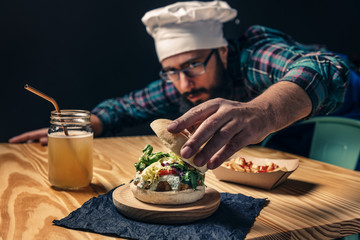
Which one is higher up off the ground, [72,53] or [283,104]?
[283,104]

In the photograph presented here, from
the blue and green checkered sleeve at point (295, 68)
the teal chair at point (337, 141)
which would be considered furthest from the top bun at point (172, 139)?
the teal chair at point (337, 141)

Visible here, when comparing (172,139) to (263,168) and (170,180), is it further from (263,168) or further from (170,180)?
(263,168)

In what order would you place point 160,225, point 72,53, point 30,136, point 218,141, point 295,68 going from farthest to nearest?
1. point 72,53
2. point 30,136
3. point 295,68
4. point 218,141
5. point 160,225

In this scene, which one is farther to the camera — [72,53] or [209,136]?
[72,53]

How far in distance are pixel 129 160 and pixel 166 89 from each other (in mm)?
1210

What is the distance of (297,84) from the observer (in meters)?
1.51

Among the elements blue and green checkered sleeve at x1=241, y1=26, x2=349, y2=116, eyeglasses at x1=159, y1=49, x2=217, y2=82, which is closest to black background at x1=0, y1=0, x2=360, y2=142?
eyeglasses at x1=159, y1=49, x2=217, y2=82

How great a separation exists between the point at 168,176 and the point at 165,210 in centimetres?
11

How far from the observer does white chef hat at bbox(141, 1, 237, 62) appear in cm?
224

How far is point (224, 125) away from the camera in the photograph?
103 cm

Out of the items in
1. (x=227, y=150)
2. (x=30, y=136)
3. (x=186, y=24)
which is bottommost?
(x=30, y=136)

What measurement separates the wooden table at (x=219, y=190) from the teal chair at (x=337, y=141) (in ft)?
1.21

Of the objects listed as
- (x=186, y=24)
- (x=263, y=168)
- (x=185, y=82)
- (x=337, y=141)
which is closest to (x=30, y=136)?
(x=185, y=82)

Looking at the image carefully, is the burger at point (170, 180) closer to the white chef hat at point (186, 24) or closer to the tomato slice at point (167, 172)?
→ the tomato slice at point (167, 172)
